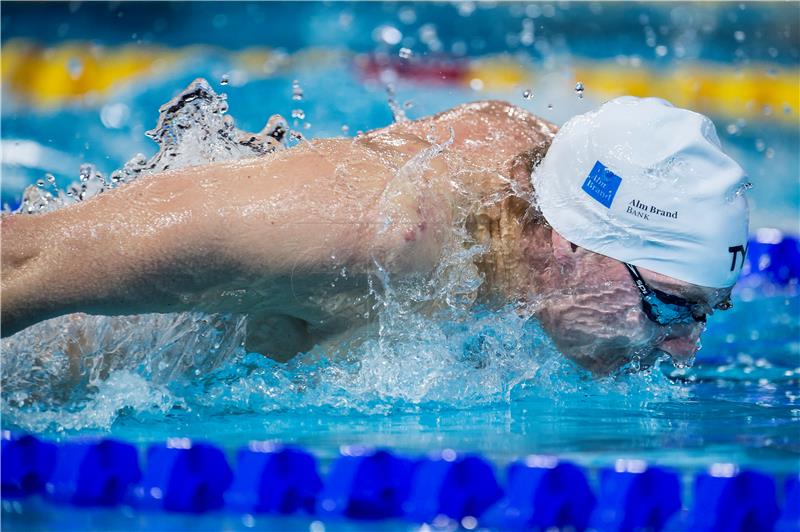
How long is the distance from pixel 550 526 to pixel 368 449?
1.13ft

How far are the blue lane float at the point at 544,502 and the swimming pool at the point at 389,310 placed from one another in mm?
86

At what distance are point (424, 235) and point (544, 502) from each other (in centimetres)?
56

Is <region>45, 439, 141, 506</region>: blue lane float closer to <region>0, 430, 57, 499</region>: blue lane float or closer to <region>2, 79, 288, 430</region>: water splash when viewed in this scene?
<region>0, 430, 57, 499</region>: blue lane float

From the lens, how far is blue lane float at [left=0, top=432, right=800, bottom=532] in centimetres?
173

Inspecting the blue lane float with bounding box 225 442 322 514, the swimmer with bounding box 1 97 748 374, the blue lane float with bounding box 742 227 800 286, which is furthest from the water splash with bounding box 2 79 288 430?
the blue lane float with bounding box 742 227 800 286

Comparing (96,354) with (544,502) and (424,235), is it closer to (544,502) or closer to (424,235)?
(424,235)

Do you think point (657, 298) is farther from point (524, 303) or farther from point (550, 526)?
point (550, 526)

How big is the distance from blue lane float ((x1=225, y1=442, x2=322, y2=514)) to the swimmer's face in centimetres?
69

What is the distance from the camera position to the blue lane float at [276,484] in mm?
1790

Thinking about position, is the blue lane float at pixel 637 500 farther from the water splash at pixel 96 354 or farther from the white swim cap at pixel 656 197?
the water splash at pixel 96 354

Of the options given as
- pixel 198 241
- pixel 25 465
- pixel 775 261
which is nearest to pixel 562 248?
pixel 198 241

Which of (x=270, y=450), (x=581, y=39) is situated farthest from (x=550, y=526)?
(x=581, y=39)

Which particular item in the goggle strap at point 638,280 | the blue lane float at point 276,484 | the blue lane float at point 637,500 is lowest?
the blue lane float at point 637,500

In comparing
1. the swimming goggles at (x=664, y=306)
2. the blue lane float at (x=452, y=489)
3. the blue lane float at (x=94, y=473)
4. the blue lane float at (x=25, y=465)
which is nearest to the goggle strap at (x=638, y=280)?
the swimming goggles at (x=664, y=306)
